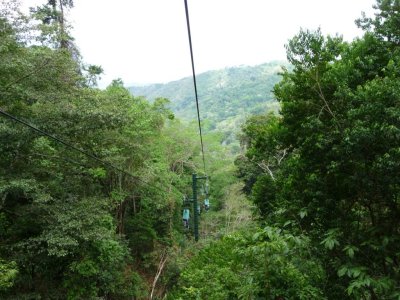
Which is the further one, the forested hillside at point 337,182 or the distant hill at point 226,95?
the distant hill at point 226,95

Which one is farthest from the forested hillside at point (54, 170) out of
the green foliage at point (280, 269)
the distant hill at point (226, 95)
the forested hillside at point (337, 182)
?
the distant hill at point (226, 95)

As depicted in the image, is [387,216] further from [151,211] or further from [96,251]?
[151,211]

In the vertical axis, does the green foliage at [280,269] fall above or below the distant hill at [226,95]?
below

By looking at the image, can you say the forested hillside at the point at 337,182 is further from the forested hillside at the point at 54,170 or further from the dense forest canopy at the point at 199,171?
the forested hillside at the point at 54,170

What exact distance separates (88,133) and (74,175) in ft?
5.97

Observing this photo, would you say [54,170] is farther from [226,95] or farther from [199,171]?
[226,95]

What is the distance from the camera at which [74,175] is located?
10.7 metres

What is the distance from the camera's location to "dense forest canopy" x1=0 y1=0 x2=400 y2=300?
3.20 meters

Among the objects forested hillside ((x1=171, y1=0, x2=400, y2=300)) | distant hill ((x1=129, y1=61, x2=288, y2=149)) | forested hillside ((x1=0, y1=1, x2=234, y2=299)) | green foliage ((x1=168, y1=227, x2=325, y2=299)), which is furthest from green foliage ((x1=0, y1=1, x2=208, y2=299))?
distant hill ((x1=129, y1=61, x2=288, y2=149))

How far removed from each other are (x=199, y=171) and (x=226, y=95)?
4904cm

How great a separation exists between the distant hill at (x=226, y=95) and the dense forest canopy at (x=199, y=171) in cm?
2942

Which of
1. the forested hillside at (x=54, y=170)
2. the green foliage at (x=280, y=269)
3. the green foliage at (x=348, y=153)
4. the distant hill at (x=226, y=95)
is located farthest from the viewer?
the distant hill at (x=226, y=95)

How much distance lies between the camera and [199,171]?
66.0 ft

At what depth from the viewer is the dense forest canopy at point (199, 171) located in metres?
3.20
